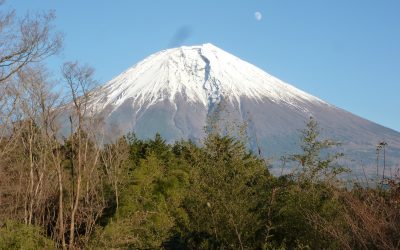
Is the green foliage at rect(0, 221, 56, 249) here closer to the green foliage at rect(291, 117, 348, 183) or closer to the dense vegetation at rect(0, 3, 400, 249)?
the dense vegetation at rect(0, 3, 400, 249)

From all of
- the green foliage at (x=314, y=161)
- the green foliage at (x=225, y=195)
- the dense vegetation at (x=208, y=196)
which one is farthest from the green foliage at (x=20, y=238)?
the green foliage at (x=314, y=161)

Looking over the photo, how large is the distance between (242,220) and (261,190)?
4.64ft

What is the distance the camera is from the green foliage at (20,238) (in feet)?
47.3

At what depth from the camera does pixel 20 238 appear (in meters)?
14.7

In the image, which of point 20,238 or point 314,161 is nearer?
point 314,161

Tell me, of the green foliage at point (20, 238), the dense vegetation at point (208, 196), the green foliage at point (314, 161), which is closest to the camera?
the dense vegetation at point (208, 196)

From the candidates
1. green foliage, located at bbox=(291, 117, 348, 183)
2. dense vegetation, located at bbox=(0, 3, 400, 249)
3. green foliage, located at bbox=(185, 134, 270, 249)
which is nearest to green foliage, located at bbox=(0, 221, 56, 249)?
dense vegetation, located at bbox=(0, 3, 400, 249)

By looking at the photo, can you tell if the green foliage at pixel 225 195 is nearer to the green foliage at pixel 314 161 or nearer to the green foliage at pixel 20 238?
the green foliage at pixel 314 161

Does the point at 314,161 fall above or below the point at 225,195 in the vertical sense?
above

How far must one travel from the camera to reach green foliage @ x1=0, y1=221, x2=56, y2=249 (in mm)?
14414

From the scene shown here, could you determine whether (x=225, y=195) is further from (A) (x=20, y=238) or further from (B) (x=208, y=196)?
(A) (x=20, y=238)

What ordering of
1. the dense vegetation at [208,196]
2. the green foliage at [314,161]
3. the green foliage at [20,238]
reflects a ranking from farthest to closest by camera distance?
the green foliage at [20,238] < the green foliage at [314,161] < the dense vegetation at [208,196]

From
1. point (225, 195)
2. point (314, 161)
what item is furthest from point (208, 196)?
point (314, 161)

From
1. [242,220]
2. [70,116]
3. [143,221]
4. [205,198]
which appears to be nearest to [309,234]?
[242,220]
